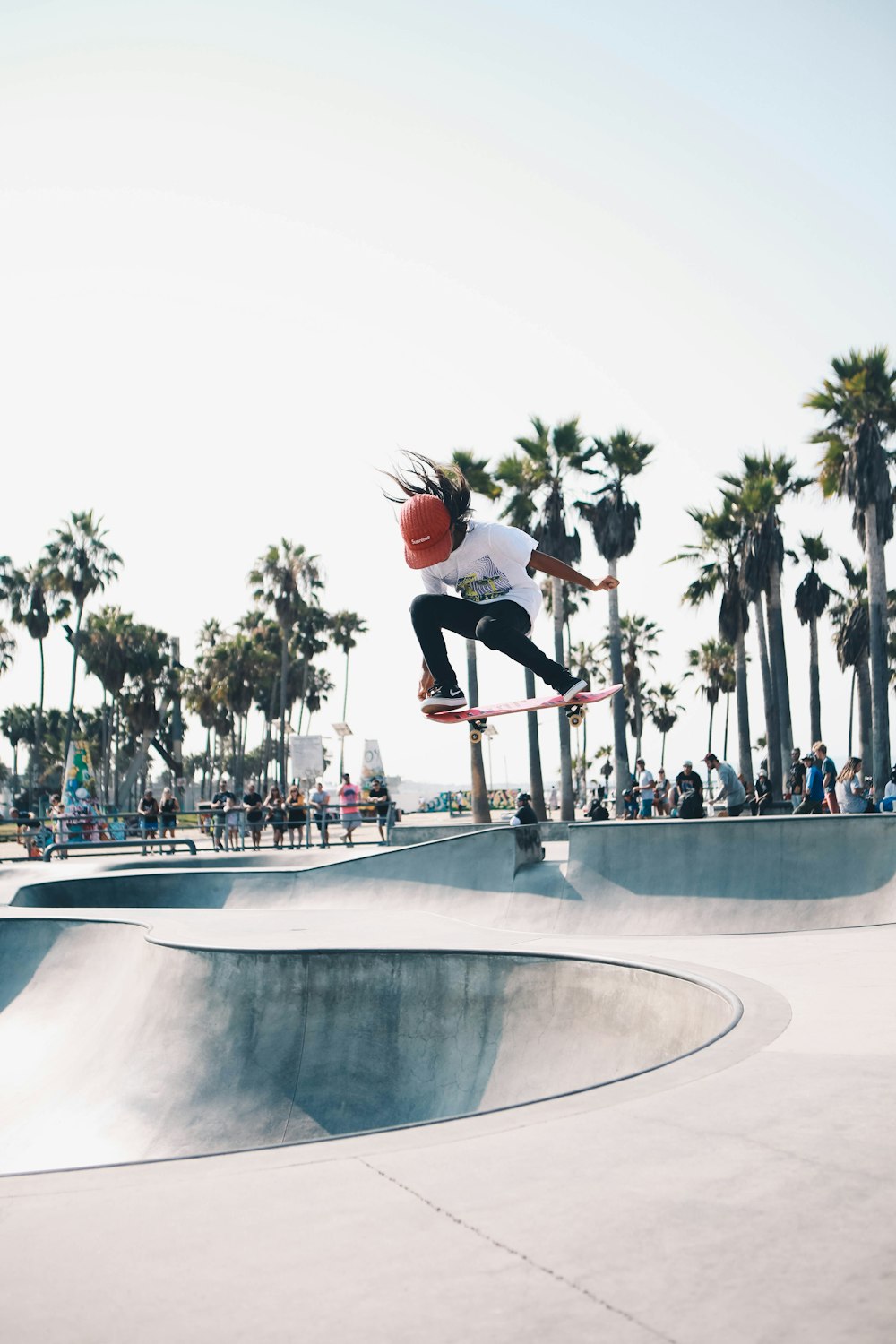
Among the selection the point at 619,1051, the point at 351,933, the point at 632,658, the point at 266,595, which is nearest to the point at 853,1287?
the point at 619,1051

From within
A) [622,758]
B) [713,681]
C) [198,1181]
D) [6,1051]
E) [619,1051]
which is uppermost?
[713,681]

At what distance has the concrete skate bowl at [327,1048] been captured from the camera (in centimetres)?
711

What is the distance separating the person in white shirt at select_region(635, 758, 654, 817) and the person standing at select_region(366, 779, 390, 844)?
18.5 ft

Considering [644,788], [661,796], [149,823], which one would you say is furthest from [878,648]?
[149,823]

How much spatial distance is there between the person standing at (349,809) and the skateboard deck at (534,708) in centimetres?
1450

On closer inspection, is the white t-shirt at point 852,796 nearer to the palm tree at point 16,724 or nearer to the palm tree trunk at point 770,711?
Result: the palm tree trunk at point 770,711

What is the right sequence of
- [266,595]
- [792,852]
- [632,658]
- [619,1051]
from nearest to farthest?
[619,1051] → [792,852] → [266,595] → [632,658]

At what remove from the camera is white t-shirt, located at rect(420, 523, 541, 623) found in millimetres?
7367

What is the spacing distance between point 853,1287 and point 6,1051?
9.66 meters

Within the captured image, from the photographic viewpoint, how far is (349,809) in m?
24.8

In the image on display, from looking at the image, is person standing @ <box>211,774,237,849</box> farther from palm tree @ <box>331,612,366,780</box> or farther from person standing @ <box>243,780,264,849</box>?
palm tree @ <box>331,612,366,780</box>

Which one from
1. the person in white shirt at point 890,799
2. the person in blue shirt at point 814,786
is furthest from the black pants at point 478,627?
the person in white shirt at point 890,799

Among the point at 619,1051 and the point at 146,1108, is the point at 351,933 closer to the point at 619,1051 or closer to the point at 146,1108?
the point at 146,1108

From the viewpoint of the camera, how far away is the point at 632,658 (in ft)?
228
